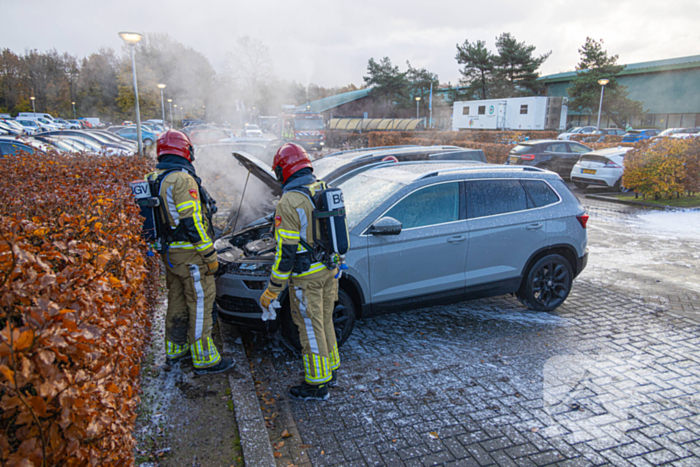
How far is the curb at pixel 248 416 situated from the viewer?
2.86 metres

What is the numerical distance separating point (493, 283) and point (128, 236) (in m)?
3.67

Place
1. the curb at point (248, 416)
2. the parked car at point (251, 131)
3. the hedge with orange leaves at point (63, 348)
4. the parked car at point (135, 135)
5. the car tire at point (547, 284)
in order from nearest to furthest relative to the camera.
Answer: the hedge with orange leaves at point (63, 348) < the curb at point (248, 416) < the car tire at point (547, 284) < the parked car at point (251, 131) < the parked car at point (135, 135)

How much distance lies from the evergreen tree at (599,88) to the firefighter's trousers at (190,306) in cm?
4482

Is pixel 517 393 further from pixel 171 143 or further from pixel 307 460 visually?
pixel 171 143

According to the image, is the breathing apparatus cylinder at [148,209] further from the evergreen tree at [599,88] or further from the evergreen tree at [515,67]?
the evergreen tree at [515,67]

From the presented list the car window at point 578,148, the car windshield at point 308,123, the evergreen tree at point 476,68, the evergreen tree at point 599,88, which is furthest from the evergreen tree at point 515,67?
the car window at point 578,148

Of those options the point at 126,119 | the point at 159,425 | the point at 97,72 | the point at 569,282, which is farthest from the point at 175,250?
the point at 126,119

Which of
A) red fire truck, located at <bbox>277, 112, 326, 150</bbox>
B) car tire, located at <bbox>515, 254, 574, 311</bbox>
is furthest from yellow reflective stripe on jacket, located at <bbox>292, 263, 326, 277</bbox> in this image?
red fire truck, located at <bbox>277, 112, 326, 150</bbox>

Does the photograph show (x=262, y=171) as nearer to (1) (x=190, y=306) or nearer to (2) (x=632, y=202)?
(1) (x=190, y=306)

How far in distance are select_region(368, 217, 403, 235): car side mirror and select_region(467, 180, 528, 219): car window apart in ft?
3.38

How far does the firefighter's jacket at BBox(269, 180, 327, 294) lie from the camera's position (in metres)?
3.30

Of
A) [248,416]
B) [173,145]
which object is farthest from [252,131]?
[248,416]

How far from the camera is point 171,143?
3.70 meters

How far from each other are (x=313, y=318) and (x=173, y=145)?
74.8 inches
